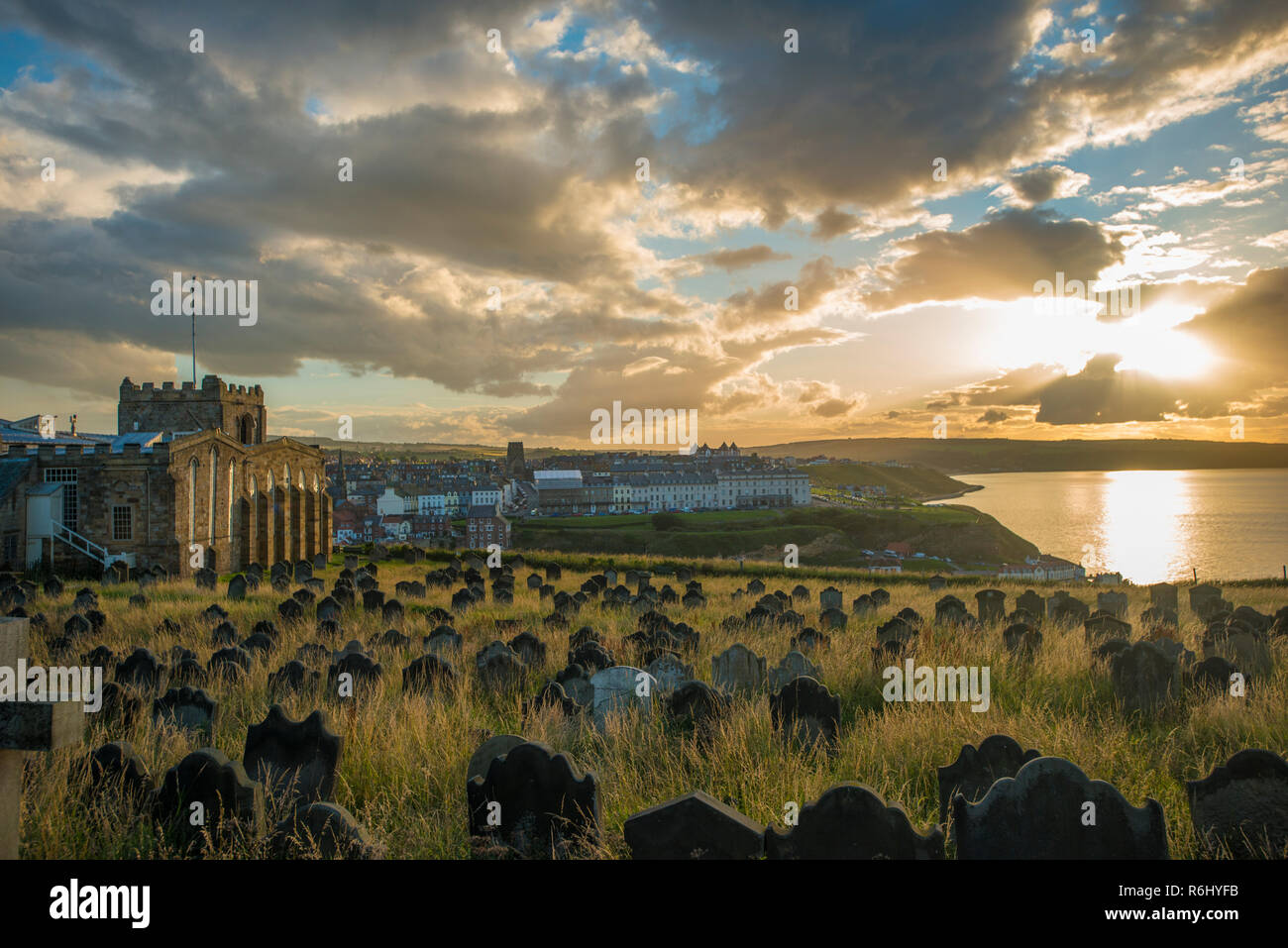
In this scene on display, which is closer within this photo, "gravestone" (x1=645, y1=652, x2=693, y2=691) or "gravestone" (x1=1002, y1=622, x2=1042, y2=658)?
"gravestone" (x1=645, y1=652, x2=693, y2=691)

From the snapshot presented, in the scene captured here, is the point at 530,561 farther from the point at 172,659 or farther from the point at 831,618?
the point at 172,659

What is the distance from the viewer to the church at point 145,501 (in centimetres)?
3044

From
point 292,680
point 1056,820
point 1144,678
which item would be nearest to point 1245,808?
point 1056,820

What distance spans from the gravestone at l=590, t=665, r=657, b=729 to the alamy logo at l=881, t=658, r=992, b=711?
2853 millimetres

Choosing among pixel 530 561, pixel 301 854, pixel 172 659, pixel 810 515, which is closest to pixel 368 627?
pixel 172 659

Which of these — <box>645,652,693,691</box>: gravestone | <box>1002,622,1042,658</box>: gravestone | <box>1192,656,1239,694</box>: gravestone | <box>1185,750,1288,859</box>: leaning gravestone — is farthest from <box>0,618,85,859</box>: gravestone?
<box>1002,622,1042,658</box>: gravestone

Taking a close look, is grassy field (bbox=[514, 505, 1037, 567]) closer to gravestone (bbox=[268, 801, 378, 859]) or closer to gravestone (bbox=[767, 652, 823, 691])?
gravestone (bbox=[767, 652, 823, 691])

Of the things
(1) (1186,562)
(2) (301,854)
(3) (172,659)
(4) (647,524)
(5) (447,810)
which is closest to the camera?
(2) (301,854)

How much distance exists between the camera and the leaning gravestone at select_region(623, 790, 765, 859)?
420cm

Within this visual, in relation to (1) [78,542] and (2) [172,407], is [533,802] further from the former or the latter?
(2) [172,407]

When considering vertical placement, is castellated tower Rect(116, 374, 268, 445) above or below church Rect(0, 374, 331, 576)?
above

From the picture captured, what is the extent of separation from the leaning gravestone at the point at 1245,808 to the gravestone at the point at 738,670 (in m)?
4.75

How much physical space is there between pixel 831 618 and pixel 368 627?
10173mm
